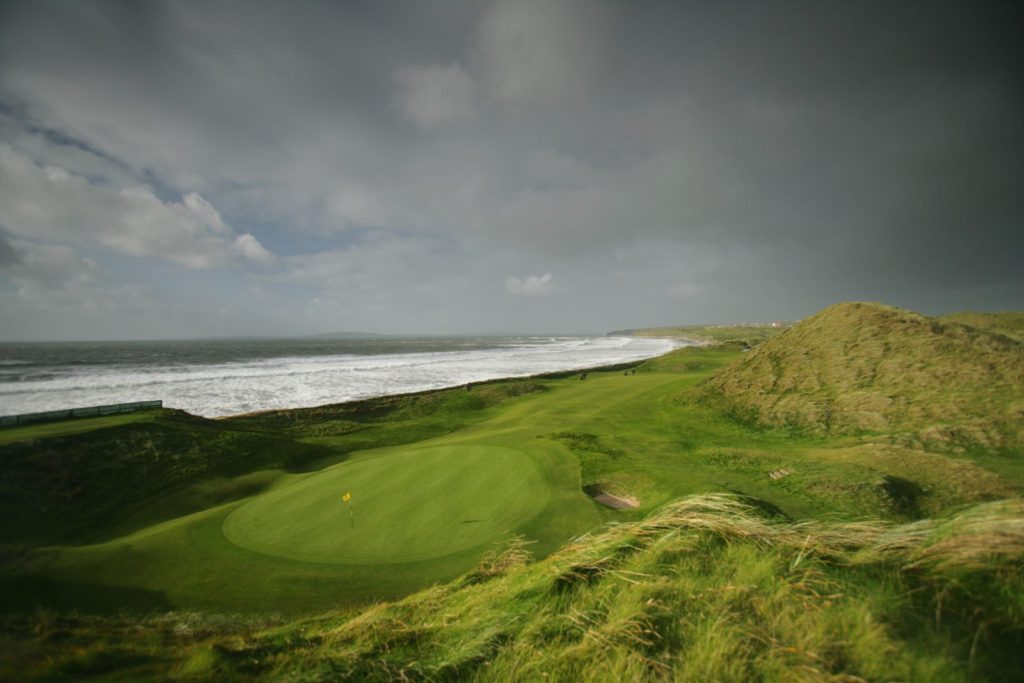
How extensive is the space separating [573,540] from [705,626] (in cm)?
266

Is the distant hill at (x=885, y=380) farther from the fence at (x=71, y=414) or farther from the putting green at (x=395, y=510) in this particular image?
the fence at (x=71, y=414)

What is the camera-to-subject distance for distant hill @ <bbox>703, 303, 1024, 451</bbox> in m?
13.0

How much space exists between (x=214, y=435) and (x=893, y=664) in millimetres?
19460

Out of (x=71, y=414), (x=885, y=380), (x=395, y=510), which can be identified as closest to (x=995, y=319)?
(x=885, y=380)

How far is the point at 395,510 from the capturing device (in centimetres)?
837

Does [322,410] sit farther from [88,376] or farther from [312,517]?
[88,376]

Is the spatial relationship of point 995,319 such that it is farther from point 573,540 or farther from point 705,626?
point 705,626

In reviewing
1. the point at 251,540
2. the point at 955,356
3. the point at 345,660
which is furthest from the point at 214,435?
the point at 955,356

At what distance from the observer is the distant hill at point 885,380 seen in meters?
13.0

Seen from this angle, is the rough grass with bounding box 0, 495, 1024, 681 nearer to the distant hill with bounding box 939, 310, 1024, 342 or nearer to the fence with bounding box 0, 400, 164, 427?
the fence with bounding box 0, 400, 164, 427

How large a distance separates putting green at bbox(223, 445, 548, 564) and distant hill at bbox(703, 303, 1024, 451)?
13650 mm

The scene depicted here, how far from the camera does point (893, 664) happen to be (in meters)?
1.91

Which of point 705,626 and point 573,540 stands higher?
point 705,626

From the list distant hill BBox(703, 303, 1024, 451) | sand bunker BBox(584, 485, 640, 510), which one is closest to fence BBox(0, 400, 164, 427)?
sand bunker BBox(584, 485, 640, 510)
